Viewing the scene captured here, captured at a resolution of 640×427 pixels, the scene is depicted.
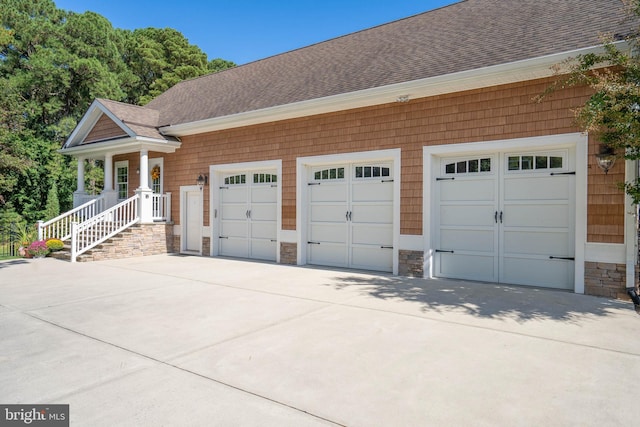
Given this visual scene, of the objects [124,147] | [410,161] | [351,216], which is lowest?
[351,216]

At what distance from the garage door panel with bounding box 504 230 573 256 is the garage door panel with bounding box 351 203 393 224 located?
230cm

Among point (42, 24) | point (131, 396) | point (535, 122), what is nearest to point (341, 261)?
point (535, 122)

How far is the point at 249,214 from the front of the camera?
1092cm

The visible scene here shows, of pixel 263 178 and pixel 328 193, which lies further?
pixel 263 178

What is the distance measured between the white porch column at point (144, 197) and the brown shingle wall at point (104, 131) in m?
1.09

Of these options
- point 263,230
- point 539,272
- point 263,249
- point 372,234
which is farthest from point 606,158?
point 263,249

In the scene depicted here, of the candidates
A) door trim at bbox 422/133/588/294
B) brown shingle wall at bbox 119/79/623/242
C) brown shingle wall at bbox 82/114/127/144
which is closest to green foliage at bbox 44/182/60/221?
brown shingle wall at bbox 82/114/127/144

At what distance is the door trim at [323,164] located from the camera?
8172 millimetres

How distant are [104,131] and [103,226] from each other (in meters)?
3.20

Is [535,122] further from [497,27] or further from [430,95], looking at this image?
[497,27]

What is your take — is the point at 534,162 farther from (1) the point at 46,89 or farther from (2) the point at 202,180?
(1) the point at 46,89

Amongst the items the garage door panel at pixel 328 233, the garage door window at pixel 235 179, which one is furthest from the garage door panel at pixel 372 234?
the garage door window at pixel 235 179

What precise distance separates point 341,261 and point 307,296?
10.3 feet

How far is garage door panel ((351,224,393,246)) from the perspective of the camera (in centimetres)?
852
